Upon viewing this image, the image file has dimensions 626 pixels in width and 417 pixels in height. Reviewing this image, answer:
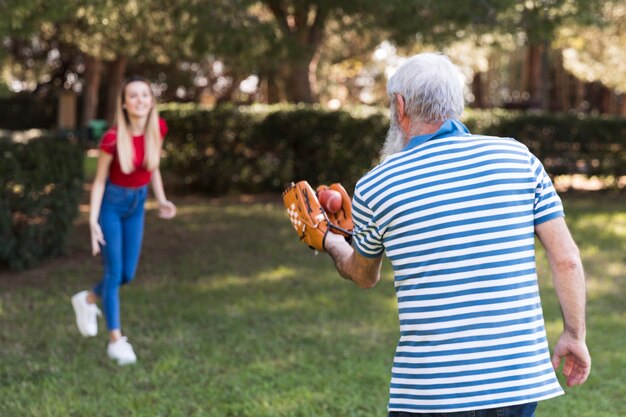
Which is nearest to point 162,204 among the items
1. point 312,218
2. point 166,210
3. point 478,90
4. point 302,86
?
point 166,210

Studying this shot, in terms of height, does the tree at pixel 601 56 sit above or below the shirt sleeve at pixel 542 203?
above

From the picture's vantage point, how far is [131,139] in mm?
5684

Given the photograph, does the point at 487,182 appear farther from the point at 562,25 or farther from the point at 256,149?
the point at 256,149

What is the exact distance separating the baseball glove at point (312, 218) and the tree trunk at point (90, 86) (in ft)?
90.3

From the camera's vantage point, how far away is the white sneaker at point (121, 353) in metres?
5.74

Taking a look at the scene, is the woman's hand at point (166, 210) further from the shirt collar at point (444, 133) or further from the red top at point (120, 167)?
the shirt collar at point (444, 133)

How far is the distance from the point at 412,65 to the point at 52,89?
3416cm

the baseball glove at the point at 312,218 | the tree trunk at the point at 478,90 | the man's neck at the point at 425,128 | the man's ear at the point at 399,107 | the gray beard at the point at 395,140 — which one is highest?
the man's ear at the point at 399,107

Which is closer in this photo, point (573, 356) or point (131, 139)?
point (573, 356)

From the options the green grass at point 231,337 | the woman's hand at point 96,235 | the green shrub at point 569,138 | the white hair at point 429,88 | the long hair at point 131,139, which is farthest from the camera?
the green shrub at point 569,138

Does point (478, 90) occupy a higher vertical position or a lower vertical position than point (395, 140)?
lower

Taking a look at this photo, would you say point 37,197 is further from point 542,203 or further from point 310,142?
point 542,203

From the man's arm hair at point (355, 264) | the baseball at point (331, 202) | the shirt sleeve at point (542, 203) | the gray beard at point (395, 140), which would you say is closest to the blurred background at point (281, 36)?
the baseball at point (331, 202)

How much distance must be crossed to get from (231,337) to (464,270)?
13.8 feet
